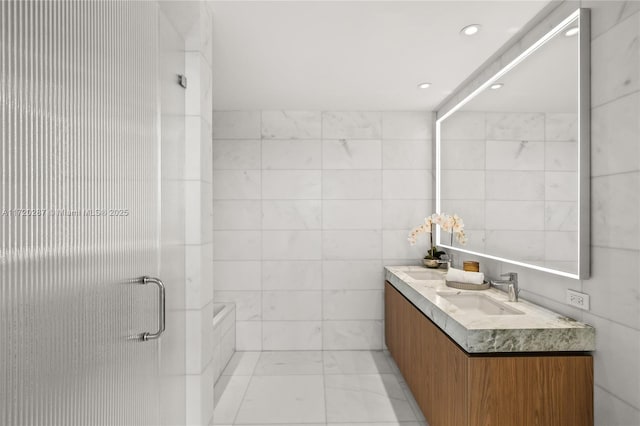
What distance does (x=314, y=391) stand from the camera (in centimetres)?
300

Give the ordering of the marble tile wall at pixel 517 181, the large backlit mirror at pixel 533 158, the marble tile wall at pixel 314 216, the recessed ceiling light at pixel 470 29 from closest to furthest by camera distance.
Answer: the large backlit mirror at pixel 533 158, the marble tile wall at pixel 517 181, the recessed ceiling light at pixel 470 29, the marble tile wall at pixel 314 216

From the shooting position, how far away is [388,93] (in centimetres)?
336

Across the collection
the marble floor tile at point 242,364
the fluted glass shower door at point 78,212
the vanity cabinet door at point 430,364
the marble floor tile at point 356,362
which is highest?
the fluted glass shower door at point 78,212

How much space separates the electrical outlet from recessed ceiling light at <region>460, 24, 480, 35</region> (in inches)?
62.5

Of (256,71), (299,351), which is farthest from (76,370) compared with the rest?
(299,351)

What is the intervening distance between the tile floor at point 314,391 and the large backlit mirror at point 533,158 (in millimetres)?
1363

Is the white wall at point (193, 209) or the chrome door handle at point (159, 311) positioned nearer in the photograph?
the chrome door handle at point (159, 311)

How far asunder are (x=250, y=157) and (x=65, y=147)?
296 centimetres

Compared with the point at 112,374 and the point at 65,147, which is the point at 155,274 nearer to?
the point at 112,374

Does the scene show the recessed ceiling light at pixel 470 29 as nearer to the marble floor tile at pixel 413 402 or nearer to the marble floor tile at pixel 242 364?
the marble floor tile at pixel 413 402

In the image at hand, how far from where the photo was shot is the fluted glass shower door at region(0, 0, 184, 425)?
837 mm

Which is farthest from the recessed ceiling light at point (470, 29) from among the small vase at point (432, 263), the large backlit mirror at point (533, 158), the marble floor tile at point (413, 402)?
the marble floor tile at point (413, 402)

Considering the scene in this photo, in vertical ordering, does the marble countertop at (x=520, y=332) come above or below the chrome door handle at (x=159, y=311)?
below

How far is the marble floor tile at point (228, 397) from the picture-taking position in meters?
2.62
